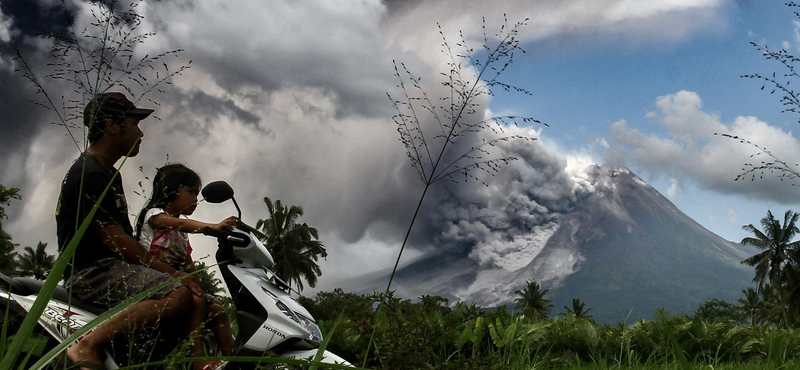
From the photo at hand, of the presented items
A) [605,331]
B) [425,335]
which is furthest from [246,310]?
[605,331]

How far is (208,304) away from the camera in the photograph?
284cm

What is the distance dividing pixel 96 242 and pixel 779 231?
65.5m

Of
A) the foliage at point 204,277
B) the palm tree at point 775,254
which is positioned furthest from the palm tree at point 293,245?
the palm tree at point 775,254

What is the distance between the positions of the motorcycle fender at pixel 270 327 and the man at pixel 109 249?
0.25 meters

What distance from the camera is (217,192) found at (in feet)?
8.29

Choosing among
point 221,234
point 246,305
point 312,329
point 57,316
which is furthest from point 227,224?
point 57,316

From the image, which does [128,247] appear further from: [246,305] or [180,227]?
[246,305]

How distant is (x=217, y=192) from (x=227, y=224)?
299 millimetres

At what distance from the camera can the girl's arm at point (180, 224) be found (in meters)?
2.50

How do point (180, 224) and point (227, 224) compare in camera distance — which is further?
point (227, 224)

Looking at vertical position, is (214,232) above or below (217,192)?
below

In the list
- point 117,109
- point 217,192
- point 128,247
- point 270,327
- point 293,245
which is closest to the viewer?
point 128,247

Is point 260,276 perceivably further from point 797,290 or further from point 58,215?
point 797,290

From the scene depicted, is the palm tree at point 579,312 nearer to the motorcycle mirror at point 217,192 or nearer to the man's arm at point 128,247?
the motorcycle mirror at point 217,192
